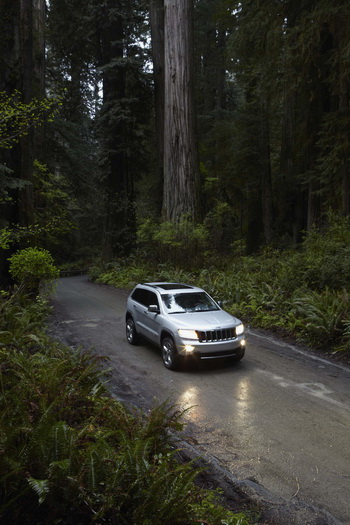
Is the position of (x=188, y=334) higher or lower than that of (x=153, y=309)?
lower

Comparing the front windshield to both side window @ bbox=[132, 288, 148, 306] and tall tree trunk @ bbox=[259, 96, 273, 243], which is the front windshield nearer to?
side window @ bbox=[132, 288, 148, 306]

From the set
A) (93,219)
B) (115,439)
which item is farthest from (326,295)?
(93,219)

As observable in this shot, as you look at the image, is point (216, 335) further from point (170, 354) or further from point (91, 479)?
point (91, 479)

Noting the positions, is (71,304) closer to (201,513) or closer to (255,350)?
(255,350)

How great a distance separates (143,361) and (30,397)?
4381 millimetres

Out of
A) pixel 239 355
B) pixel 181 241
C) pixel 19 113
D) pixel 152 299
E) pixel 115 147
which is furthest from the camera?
pixel 115 147

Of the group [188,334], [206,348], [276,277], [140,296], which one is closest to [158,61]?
[276,277]

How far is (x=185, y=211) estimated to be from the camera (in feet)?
65.8

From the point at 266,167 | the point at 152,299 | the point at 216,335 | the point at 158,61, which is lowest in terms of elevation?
the point at 216,335

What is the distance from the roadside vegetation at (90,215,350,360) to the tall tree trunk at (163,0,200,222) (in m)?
1.67

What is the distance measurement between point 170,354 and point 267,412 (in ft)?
8.99

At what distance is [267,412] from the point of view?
677 cm

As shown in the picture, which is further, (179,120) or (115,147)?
(115,147)

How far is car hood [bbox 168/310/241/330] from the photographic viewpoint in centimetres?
882
